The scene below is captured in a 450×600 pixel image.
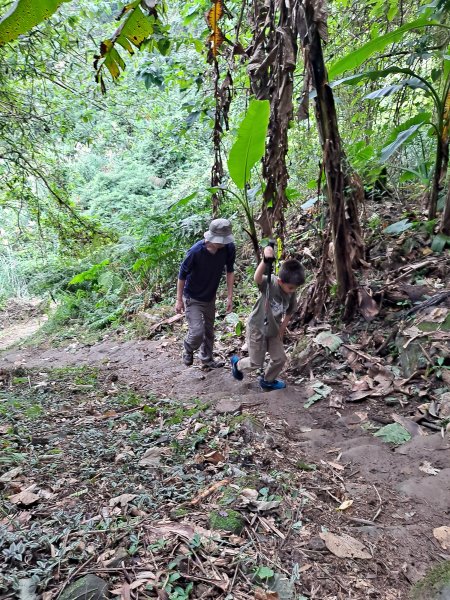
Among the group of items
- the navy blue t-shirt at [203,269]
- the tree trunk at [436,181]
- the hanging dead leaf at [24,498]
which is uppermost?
the tree trunk at [436,181]

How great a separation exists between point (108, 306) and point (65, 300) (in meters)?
1.53

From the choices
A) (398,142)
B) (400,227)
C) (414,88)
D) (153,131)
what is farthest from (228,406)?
(153,131)

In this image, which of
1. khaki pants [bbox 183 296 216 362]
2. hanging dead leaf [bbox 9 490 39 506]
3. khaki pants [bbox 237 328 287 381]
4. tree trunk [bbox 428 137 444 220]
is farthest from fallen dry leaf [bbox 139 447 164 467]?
tree trunk [bbox 428 137 444 220]

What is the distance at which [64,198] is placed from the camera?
24.9ft

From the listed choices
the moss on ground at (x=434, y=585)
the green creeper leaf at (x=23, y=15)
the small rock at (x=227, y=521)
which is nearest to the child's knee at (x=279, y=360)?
the small rock at (x=227, y=521)

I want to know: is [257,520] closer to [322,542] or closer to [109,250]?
[322,542]

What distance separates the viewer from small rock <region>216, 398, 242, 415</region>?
395 cm

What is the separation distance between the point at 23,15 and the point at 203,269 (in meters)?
3.21

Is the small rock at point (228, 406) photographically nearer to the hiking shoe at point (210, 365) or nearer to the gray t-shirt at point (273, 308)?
the gray t-shirt at point (273, 308)

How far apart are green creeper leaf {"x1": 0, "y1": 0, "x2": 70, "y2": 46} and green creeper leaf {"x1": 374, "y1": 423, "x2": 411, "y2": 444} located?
3524mm

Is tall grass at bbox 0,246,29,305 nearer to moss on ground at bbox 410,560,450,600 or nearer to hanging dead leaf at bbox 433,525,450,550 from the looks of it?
hanging dead leaf at bbox 433,525,450,550

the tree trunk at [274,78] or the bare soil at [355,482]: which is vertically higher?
the tree trunk at [274,78]

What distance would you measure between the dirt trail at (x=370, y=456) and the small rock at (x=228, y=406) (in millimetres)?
33

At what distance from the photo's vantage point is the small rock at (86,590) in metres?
1.66
